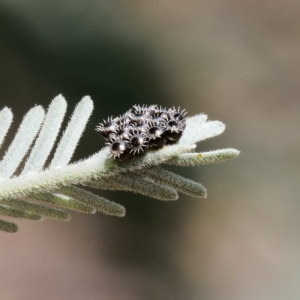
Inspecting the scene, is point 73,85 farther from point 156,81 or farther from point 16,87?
point 156,81

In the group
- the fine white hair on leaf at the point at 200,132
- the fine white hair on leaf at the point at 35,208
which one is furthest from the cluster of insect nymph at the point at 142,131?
the fine white hair on leaf at the point at 35,208

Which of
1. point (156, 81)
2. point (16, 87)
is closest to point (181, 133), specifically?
point (156, 81)

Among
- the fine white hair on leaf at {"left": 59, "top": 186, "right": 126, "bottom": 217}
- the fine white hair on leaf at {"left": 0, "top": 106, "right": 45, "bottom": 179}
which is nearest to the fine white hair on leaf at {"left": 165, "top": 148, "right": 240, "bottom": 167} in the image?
the fine white hair on leaf at {"left": 59, "top": 186, "right": 126, "bottom": 217}

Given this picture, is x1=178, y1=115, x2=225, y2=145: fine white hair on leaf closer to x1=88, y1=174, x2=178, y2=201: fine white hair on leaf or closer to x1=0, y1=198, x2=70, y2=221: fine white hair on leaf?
x1=88, y1=174, x2=178, y2=201: fine white hair on leaf

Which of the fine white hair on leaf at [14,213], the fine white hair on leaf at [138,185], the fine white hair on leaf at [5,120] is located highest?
the fine white hair on leaf at [5,120]

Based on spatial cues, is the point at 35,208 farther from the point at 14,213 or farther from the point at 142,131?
the point at 142,131

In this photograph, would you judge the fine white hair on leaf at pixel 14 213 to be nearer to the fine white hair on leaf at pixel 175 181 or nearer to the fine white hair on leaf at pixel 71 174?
the fine white hair on leaf at pixel 71 174
